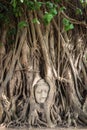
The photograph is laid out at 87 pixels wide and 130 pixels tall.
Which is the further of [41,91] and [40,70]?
[40,70]

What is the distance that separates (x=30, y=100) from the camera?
464cm

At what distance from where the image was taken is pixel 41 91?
185 inches

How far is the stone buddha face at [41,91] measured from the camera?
15.4 feet

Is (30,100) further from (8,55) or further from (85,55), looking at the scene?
(85,55)

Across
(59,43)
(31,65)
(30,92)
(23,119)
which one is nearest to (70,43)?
(59,43)

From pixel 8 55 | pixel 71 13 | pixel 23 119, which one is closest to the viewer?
pixel 23 119

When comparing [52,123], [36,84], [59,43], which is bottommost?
[52,123]

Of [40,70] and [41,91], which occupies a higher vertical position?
[40,70]

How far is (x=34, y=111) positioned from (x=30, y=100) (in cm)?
19

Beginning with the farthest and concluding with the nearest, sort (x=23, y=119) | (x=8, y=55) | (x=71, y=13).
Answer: (x=71, y=13)
(x=8, y=55)
(x=23, y=119)

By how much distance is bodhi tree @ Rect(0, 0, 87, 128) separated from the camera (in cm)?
460

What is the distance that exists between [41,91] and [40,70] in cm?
36

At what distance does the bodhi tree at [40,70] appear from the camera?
15.1 ft

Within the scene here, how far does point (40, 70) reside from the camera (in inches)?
192
